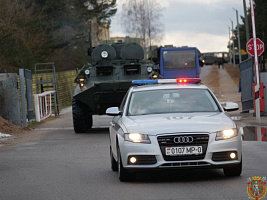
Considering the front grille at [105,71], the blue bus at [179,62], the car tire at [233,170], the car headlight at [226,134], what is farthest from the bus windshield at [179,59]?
the car headlight at [226,134]

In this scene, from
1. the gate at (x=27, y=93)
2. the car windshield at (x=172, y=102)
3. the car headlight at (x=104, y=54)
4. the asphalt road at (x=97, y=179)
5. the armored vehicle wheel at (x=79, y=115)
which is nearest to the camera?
the asphalt road at (x=97, y=179)

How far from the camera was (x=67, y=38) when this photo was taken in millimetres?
70312

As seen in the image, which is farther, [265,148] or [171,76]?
[171,76]

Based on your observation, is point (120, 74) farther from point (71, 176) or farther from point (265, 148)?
point (71, 176)

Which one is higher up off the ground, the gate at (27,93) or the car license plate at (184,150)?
the car license plate at (184,150)

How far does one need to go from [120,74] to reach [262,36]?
62703mm

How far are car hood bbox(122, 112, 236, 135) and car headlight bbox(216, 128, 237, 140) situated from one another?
0.06 m

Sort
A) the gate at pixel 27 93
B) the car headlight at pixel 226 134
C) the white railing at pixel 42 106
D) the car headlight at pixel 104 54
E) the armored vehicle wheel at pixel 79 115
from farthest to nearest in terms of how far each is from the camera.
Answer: the white railing at pixel 42 106
the gate at pixel 27 93
the car headlight at pixel 104 54
the armored vehicle wheel at pixel 79 115
the car headlight at pixel 226 134

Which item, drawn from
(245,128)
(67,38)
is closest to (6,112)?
(245,128)

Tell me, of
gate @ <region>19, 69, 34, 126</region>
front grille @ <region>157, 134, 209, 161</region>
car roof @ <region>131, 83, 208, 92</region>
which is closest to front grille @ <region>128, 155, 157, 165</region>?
front grille @ <region>157, 134, 209, 161</region>

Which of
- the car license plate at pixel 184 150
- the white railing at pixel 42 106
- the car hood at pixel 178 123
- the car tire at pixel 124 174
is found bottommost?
the white railing at pixel 42 106

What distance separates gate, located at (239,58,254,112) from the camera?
2998 centimetres

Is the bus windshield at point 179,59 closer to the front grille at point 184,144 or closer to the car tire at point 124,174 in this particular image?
the car tire at point 124,174

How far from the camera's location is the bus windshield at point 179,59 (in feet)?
141
